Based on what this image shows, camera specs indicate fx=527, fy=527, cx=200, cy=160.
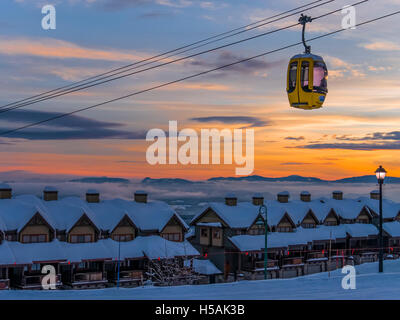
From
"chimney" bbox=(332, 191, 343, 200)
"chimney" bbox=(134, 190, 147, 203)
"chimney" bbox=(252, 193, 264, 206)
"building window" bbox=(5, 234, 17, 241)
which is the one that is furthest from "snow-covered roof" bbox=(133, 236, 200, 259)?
"chimney" bbox=(332, 191, 343, 200)

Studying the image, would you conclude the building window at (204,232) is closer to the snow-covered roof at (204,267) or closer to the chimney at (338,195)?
the snow-covered roof at (204,267)

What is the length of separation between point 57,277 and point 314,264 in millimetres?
27854

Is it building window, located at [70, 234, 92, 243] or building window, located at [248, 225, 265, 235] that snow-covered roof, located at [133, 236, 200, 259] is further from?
building window, located at [248, 225, 265, 235]

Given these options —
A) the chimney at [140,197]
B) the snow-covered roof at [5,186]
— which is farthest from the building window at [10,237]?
the chimney at [140,197]

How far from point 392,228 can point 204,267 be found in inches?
1070

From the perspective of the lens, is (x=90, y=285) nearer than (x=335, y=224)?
Yes

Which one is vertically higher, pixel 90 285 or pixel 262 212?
pixel 262 212

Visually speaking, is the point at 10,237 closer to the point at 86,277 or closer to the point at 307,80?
the point at 86,277

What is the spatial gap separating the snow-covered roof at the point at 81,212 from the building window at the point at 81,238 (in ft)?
3.46

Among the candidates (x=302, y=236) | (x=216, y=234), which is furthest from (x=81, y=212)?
(x=302, y=236)

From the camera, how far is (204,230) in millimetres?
54125
